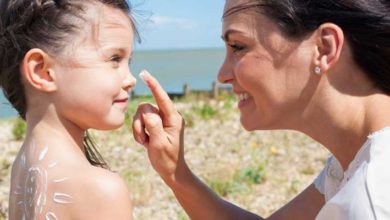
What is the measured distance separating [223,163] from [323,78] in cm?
480

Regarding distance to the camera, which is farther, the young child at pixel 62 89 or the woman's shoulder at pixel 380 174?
the young child at pixel 62 89

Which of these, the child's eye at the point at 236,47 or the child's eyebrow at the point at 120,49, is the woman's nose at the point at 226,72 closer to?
the child's eye at the point at 236,47

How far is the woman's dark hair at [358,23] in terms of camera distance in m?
2.22

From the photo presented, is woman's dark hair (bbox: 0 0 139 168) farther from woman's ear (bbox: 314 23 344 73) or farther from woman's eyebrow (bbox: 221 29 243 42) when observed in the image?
woman's ear (bbox: 314 23 344 73)

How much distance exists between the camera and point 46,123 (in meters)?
2.27

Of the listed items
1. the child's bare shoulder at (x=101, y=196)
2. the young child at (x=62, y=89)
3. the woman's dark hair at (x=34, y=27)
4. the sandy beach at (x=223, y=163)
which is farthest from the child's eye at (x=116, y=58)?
the sandy beach at (x=223, y=163)

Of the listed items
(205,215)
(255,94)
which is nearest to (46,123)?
(255,94)

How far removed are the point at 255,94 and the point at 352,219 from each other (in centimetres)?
62

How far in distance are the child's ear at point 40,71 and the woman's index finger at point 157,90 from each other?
1.32 feet

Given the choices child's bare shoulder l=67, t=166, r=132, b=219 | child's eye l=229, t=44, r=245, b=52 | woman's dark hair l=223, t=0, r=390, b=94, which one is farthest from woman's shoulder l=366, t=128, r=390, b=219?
child's bare shoulder l=67, t=166, r=132, b=219

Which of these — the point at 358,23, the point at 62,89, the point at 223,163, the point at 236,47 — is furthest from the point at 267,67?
the point at 223,163

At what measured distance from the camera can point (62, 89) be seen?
7.32ft

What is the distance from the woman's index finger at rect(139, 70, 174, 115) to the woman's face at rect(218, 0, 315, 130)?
0.29 m

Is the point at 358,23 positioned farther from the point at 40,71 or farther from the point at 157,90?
the point at 40,71
